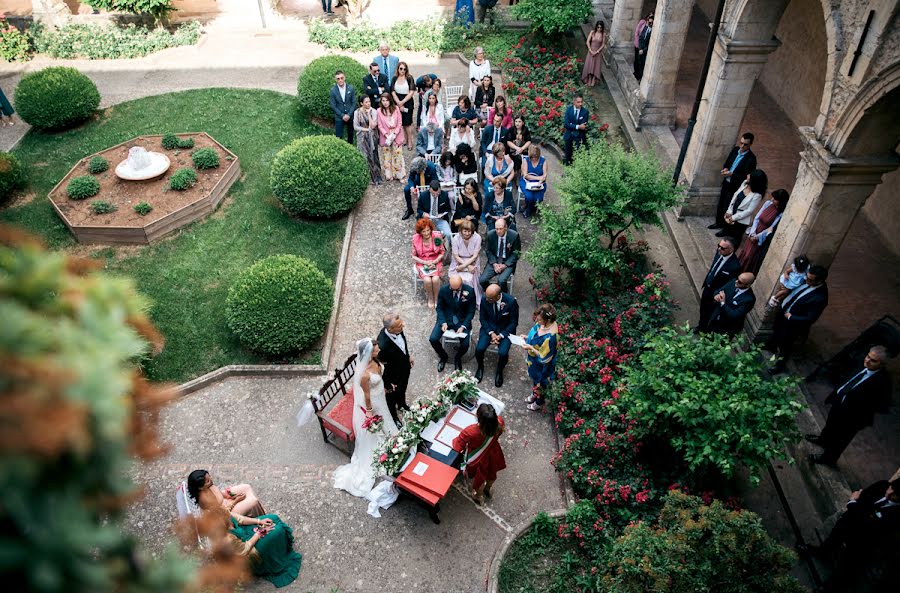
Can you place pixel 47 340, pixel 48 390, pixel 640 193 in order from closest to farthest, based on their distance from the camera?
pixel 48 390, pixel 47 340, pixel 640 193

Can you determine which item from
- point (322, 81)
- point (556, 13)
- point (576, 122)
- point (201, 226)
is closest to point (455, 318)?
point (576, 122)

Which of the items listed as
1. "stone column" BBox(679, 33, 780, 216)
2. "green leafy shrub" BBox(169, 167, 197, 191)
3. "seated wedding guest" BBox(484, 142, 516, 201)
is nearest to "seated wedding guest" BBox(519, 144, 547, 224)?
"seated wedding guest" BBox(484, 142, 516, 201)

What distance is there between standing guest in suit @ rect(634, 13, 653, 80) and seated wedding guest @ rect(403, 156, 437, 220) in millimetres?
6396

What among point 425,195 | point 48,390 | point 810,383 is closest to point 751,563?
point 810,383

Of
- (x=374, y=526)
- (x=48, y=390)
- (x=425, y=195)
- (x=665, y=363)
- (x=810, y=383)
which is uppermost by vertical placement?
(x=48, y=390)

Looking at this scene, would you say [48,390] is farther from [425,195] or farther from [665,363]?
[425,195]

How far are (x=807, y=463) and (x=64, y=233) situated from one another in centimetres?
1244

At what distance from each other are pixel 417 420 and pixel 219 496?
7.32 feet

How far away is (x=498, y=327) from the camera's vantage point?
28.8 feet

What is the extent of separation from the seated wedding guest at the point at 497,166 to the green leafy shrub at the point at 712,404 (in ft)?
16.3

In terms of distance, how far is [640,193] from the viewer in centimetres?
920

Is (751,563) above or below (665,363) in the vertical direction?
below

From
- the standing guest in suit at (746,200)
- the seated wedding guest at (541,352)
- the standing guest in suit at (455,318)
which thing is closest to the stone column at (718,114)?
the standing guest in suit at (746,200)

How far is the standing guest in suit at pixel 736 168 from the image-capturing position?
33.0 ft
